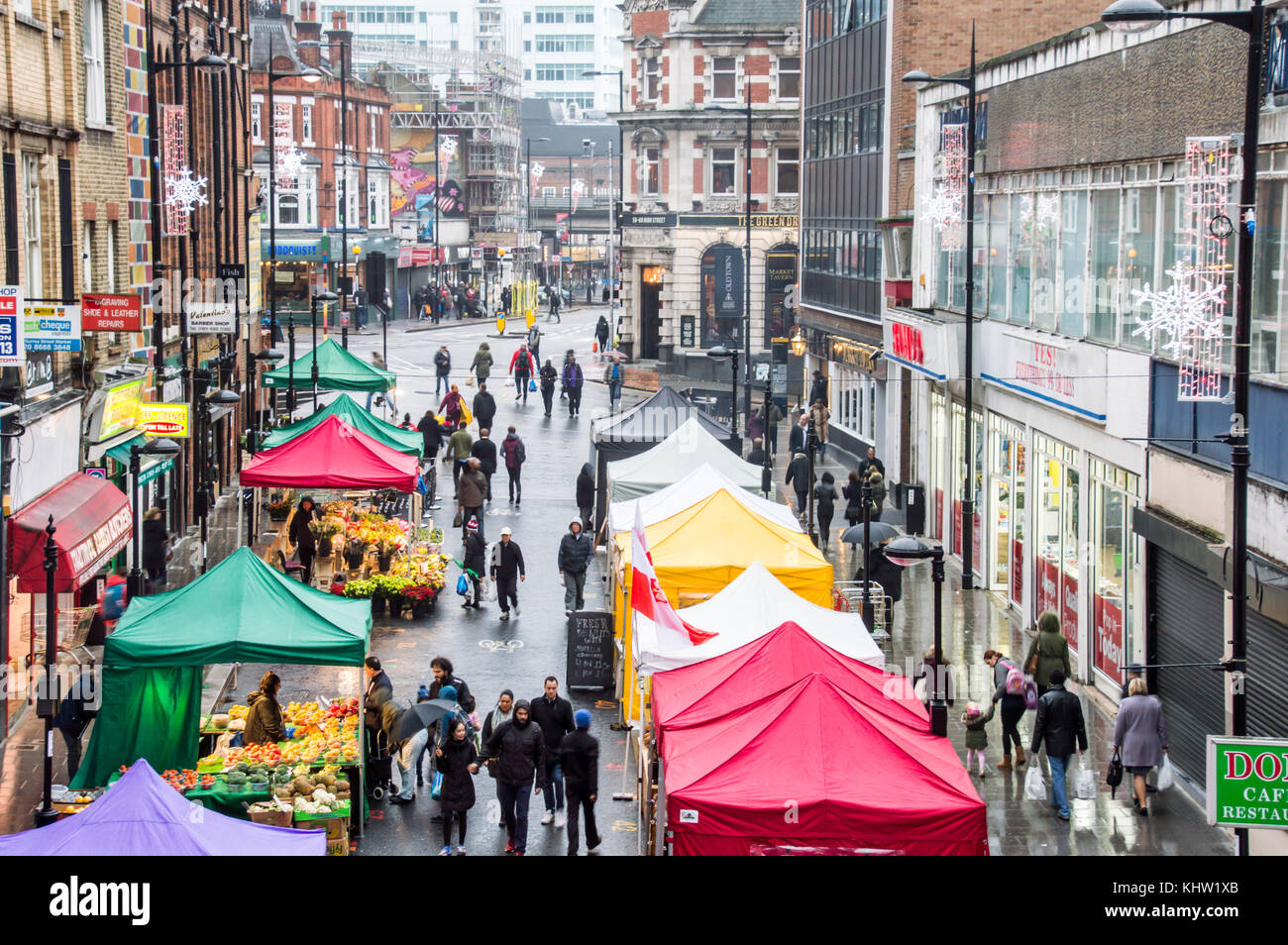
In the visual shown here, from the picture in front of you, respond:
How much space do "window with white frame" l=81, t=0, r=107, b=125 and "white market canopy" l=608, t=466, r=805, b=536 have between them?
1043 cm

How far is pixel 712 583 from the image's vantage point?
20391 millimetres

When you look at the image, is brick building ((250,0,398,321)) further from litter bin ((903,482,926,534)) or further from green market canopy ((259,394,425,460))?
litter bin ((903,482,926,534))

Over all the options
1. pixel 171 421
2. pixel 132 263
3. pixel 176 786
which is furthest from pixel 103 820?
pixel 132 263

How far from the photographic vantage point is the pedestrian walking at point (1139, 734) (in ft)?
51.8

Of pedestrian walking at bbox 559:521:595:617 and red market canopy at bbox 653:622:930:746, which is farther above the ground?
red market canopy at bbox 653:622:930:746

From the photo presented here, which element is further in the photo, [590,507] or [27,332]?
[590,507]

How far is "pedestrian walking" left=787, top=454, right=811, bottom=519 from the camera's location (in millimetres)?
33594

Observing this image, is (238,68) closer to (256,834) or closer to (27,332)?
(27,332)

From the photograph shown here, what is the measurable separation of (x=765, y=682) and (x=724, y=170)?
54.2 m

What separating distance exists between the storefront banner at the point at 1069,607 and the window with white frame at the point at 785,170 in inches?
1772

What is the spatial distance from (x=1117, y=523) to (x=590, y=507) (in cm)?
1286

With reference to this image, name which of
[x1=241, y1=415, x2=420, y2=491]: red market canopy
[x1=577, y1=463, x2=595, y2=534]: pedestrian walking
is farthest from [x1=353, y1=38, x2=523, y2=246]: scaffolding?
[x1=241, y1=415, x2=420, y2=491]: red market canopy

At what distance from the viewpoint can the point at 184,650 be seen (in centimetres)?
1575

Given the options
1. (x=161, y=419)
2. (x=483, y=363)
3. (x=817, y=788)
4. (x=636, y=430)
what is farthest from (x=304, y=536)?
(x=483, y=363)
